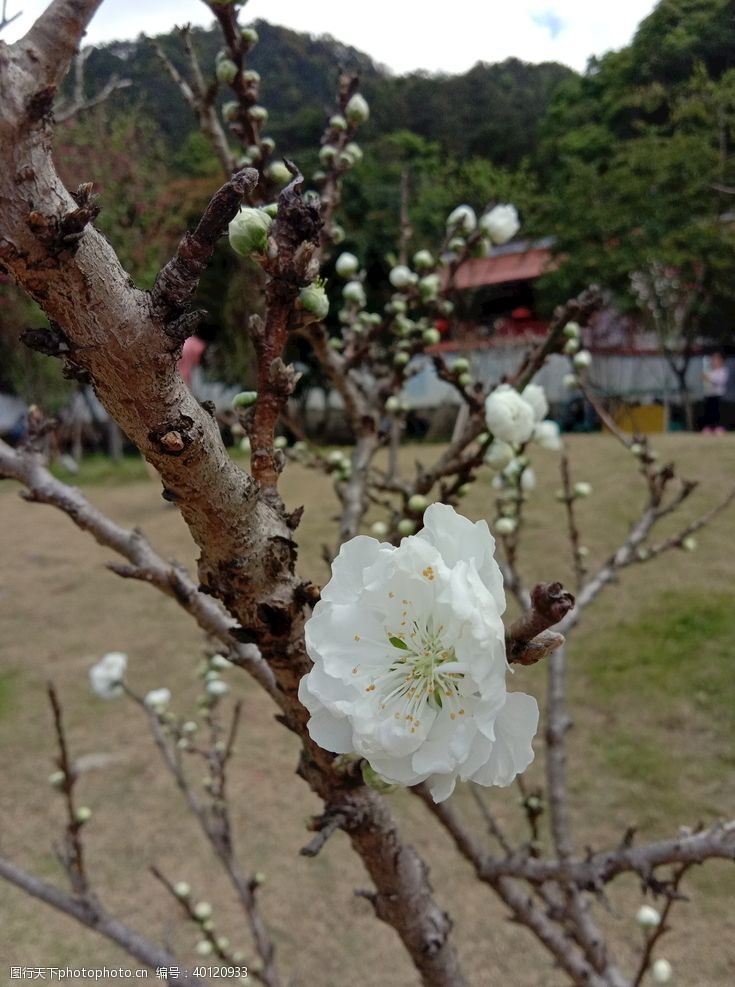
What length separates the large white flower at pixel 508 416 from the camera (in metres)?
0.91

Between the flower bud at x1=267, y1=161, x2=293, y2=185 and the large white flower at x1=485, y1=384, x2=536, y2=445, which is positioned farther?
Result: the flower bud at x1=267, y1=161, x2=293, y2=185

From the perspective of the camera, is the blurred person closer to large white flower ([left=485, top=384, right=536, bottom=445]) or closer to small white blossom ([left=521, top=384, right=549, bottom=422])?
small white blossom ([left=521, top=384, right=549, bottom=422])

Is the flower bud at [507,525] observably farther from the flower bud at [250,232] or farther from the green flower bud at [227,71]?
the flower bud at [250,232]

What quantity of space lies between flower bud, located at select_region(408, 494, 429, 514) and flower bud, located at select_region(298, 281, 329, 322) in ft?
1.97

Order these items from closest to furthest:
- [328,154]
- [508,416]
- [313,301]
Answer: [313,301], [508,416], [328,154]

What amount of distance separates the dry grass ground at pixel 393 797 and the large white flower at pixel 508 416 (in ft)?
3.02

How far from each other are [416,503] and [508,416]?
25 cm

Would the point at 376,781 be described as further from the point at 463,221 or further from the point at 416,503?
the point at 463,221

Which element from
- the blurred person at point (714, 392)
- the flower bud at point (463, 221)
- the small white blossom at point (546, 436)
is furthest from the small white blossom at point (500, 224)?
the blurred person at point (714, 392)

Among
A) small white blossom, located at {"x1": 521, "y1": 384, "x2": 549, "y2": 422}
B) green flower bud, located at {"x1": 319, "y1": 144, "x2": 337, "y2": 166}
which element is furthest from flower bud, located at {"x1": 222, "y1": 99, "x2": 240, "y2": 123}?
small white blossom, located at {"x1": 521, "y1": 384, "x2": 549, "y2": 422}

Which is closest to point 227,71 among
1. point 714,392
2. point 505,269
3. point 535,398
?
point 535,398

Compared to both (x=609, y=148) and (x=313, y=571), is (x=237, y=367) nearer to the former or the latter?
(x=609, y=148)

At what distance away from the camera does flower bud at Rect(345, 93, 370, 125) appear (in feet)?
4.29

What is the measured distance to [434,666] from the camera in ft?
1.49
